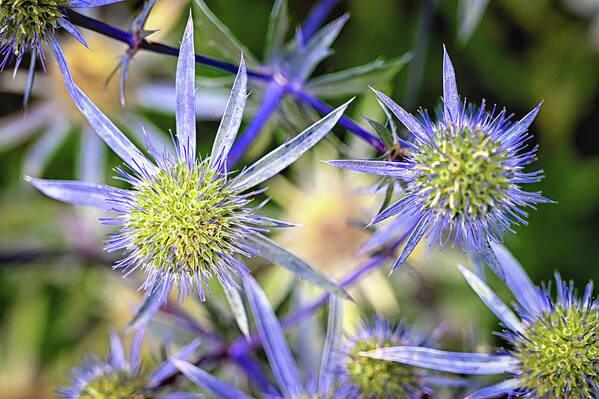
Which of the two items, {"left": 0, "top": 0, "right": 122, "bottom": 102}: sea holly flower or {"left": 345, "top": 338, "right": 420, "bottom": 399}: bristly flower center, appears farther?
{"left": 345, "top": 338, "right": 420, "bottom": 399}: bristly flower center

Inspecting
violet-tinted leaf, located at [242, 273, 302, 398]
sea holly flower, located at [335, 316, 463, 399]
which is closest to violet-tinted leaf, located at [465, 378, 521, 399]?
sea holly flower, located at [335, 316, 463, 399]

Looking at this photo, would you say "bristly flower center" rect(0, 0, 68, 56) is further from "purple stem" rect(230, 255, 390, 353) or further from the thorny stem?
"purple stem" rect(230, 255, 390, 353)

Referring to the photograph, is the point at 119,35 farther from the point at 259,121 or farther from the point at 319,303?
the point at 319,303

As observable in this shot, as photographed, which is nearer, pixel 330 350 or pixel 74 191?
pixel 74 191

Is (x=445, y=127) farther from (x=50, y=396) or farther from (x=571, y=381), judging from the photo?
→ (x=50, y=396)

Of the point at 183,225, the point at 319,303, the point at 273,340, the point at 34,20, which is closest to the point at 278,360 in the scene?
the point at 273,340

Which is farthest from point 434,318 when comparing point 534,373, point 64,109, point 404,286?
point 64,109
